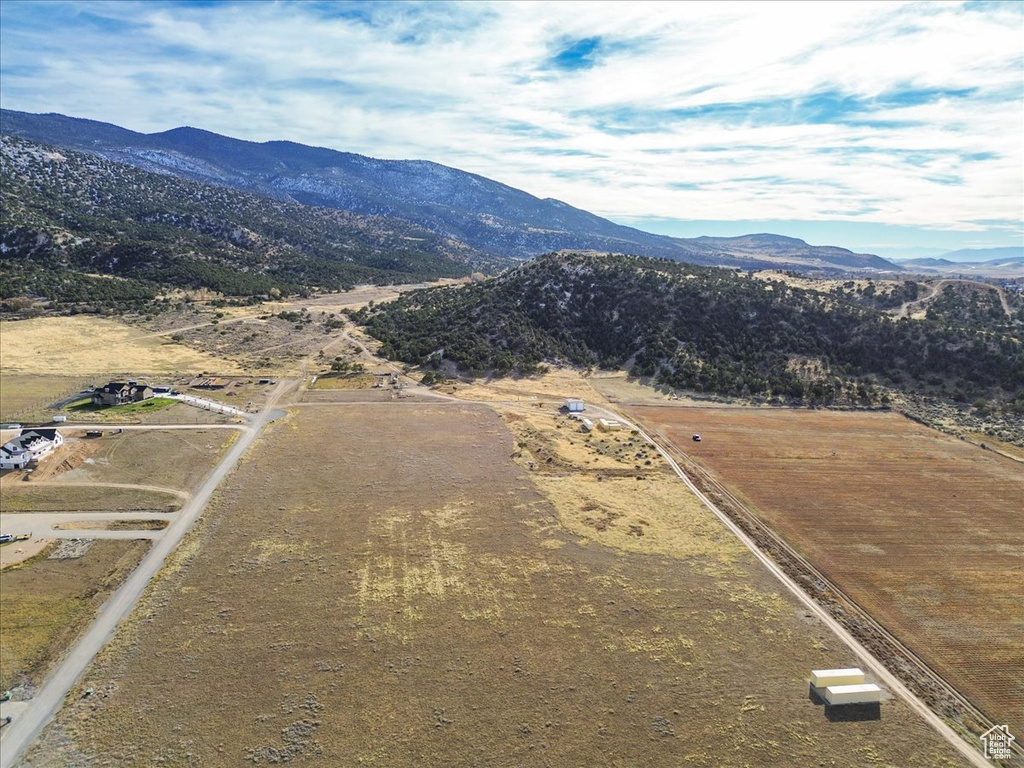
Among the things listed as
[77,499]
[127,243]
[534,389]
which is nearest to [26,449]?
[77,499]

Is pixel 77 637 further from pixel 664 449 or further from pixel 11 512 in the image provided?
pixel 664 449

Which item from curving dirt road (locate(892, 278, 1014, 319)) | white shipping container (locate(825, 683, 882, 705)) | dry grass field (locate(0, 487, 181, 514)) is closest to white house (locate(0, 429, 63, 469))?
dry grass field (locate(0, 487, 181, 514))

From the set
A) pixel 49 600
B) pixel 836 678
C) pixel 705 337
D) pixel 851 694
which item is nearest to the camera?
pixel 851 694

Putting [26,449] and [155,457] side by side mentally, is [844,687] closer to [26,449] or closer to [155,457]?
[155,457]

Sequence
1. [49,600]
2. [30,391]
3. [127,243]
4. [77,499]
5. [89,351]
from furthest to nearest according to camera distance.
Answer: [127,243]
[89,351]
[30,391]
[77,499]
[49,600]

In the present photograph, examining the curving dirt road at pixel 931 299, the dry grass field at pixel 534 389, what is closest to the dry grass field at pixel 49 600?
the dry grass field at pixel 534 389

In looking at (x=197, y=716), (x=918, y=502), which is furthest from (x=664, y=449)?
(x=197, y=716)
